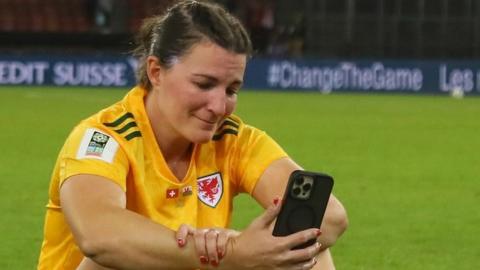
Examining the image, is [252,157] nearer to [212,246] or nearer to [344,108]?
[212,246]

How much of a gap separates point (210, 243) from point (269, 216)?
207mm

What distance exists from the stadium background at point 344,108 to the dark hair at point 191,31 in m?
2.14

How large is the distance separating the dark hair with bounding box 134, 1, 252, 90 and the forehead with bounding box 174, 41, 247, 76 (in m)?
0.02

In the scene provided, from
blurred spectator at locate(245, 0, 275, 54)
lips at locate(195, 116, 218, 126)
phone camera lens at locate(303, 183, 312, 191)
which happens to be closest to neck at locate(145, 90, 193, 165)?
lips at locate(195, 116, 218, 126)

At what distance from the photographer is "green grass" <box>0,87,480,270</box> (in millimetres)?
7617

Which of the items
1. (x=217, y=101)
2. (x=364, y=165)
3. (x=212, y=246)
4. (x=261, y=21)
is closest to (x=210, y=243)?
(x=212, y=246)

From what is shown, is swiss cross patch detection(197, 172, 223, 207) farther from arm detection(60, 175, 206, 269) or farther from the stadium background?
the stadium background

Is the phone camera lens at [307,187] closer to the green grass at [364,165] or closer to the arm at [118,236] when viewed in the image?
the arm at [118,236]

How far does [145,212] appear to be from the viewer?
4.19 meters

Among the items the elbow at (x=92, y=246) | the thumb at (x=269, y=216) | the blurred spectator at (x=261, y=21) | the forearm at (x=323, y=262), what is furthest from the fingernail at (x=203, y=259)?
the blurred spectator at (x=261, y=21)

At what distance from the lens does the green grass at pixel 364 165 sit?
7.62m

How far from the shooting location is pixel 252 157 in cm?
437

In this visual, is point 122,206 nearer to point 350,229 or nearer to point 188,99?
point 188,99

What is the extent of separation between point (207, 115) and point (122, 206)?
1.30 ft
